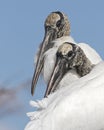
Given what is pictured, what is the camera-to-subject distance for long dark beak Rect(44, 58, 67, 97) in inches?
578

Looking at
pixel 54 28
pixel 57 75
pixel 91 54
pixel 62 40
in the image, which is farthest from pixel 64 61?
pixel 54 28

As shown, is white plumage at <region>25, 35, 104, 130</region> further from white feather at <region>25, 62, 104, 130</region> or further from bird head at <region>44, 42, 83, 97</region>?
bird head at <region>44, 42, 83, 97</region>

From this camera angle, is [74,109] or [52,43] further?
[52,43]

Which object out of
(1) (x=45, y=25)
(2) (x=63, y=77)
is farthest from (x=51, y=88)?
(1) (x=45, y=25)

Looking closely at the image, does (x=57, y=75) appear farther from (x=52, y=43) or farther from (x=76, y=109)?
(x=76, y=109)

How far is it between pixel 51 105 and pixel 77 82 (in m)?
0.52

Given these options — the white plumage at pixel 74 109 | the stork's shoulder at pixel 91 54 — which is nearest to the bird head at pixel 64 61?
the stork's shoulder at pixel 91 54

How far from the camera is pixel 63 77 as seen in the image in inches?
581

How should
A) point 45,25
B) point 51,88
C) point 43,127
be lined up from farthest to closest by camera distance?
point 45,25
point 51,88
point 43,127

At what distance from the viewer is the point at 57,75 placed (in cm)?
1474

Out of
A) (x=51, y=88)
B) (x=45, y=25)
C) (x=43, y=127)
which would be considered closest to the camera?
(x=43, y=127)

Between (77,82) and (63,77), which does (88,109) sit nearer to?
(77,82)

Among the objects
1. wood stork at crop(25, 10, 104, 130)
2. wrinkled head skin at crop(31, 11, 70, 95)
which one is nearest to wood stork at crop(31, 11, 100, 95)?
wrinkled head skin at crop(31, 11, 70, 95)

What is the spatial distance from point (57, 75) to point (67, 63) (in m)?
0.18
